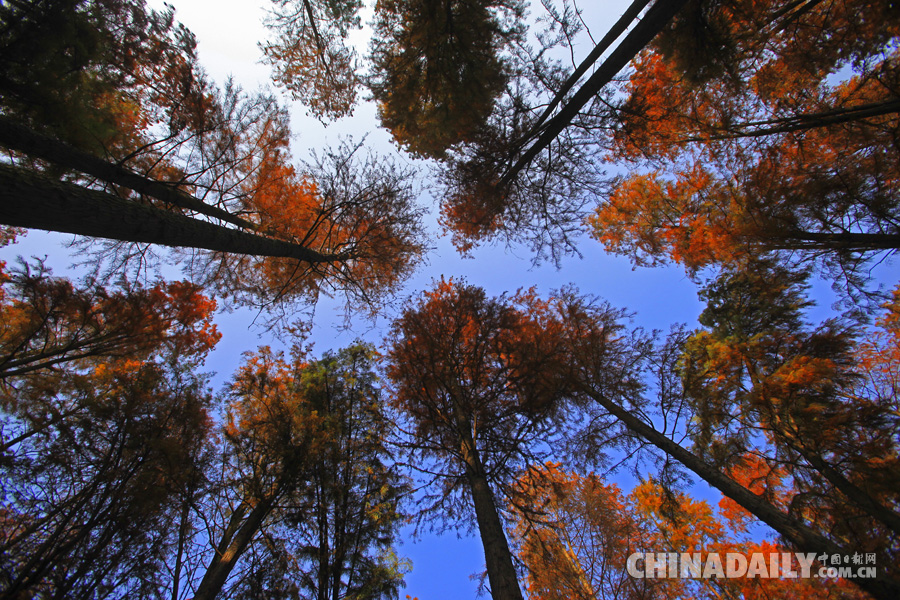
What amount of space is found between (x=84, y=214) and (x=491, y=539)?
5.39m

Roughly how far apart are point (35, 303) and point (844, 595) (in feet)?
49.9

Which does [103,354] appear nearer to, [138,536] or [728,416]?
[138,536]

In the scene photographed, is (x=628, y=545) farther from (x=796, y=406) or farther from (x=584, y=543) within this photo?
(x=796, y=406)

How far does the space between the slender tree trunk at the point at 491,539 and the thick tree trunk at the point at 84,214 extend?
4669mm

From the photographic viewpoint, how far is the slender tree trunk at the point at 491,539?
3.01m

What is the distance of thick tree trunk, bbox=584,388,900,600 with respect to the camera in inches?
134

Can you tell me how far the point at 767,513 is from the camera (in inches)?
165

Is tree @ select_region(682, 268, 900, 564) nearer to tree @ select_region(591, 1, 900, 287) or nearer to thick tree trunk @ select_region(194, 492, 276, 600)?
tree @ select_region(591, 1, 900, 287)

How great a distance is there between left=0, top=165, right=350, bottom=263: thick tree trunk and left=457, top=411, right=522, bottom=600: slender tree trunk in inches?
184

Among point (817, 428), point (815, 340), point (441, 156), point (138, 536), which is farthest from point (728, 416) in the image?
point (138, 536)

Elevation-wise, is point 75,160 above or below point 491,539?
above

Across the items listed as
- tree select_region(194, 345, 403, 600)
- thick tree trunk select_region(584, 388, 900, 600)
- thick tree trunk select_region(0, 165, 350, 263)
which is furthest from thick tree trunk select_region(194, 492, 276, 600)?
thick tree trunk select_region(584, 388, 900, 600)

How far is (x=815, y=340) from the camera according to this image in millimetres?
5684

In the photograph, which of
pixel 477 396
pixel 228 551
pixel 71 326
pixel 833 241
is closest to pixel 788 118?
pixel 833 241
